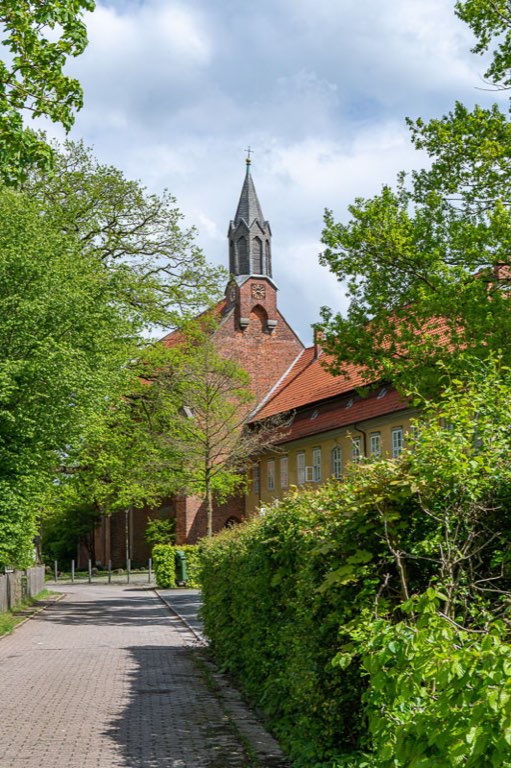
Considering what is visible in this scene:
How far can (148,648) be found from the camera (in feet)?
58.1

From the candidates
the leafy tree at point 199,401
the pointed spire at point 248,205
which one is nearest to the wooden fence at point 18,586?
the leafy tree at point 199,401

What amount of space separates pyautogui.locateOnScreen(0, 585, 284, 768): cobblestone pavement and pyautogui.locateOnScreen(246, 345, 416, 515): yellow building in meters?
16.6

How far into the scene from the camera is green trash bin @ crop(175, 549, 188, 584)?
127ft

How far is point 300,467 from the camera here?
46.6 m

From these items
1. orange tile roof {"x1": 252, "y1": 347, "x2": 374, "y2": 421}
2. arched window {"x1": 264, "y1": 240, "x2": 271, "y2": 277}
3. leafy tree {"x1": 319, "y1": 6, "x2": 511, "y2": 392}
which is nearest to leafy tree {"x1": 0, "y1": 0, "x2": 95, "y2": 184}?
leafy tree {"x1": 319, "y1": 6, "x2": 511, "y2": 392}

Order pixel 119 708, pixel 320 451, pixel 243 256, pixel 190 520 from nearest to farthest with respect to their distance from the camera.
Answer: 1. pixel 119 708
2. pixel 320 451
3. pixel 190 520
4. pixel 243 256

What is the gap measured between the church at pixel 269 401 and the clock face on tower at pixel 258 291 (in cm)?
6

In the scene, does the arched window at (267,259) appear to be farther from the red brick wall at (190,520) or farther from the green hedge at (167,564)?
the green hedge at (167,564)

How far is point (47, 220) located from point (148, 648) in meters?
14.8

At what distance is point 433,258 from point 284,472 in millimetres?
29252

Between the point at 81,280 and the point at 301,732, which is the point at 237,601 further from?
the point at 81,280

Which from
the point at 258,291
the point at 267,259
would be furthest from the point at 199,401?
the point at 267,259

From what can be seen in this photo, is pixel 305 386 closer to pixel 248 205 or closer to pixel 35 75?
pixel 248 205

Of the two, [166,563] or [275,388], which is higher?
[275,388]
